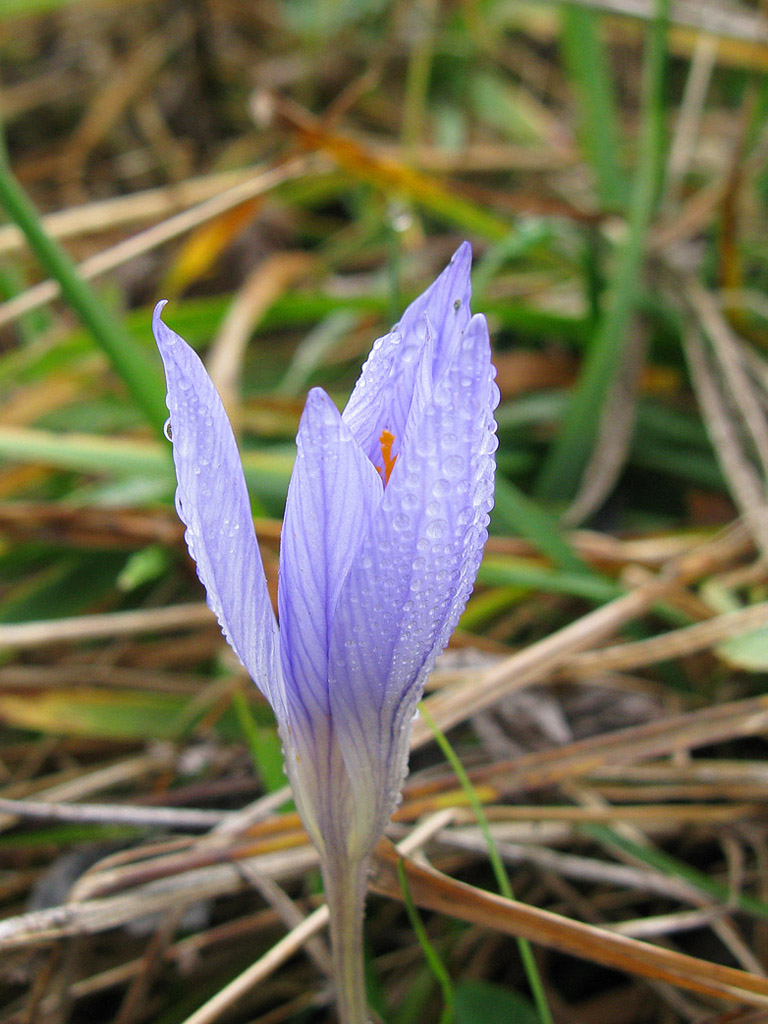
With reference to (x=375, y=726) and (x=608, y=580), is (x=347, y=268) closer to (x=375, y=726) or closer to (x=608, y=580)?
(x=608, y=580)

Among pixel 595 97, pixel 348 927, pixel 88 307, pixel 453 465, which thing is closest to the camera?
pixel 453 465

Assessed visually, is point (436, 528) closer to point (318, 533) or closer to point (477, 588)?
point (318, 533)

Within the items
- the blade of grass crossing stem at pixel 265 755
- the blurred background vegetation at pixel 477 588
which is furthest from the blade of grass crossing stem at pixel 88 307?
the blade of grass crossing stem at pixel 265 755

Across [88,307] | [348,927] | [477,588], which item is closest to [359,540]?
[348,927]

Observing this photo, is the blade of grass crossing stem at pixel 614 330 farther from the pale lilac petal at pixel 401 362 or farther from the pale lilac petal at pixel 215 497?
the pale lilac petal at pixel 215 497

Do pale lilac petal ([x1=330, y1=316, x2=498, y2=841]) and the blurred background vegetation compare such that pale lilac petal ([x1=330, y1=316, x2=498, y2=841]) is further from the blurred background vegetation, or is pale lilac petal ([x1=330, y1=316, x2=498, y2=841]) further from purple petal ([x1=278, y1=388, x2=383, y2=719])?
the blurred background vegetation

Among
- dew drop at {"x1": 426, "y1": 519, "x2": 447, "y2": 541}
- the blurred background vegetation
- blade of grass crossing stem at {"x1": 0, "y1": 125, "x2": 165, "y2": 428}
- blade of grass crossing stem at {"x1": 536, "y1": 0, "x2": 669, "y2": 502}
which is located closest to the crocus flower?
dew drop at {"x1": 426, "y1": 519, "x2": 447, "y2": 541}
